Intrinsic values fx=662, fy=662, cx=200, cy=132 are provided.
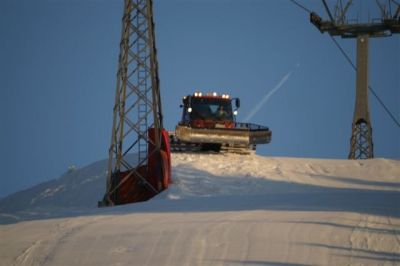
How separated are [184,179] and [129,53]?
4.46 metres

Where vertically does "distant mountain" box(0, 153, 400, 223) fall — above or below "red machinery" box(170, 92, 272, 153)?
below

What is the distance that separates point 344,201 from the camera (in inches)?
544

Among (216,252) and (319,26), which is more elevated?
(319,26)

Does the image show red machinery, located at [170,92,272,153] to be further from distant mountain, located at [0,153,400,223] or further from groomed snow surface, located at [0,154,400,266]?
groomed snow surface, located at [0,154,400,266]

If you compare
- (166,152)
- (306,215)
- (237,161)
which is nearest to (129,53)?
(166,152)

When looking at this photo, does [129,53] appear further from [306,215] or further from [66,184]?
[306,215]

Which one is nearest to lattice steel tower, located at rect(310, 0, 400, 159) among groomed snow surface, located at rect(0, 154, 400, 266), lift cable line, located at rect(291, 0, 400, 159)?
lift cable line, located at rect(291, 0, 400, 159)

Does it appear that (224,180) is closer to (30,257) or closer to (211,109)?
(211,109)

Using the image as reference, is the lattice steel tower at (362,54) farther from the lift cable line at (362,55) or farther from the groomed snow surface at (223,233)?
the groomed snow surface at (223,233)

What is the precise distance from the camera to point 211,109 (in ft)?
95.6

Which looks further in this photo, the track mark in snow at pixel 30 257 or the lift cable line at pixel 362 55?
the lift cable line at pixel 362 55

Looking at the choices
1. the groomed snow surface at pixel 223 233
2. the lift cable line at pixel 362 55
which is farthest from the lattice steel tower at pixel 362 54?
the groomed snow surface at pixel 223 233

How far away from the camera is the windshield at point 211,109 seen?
2881cm

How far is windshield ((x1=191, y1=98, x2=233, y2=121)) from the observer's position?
2881cm
